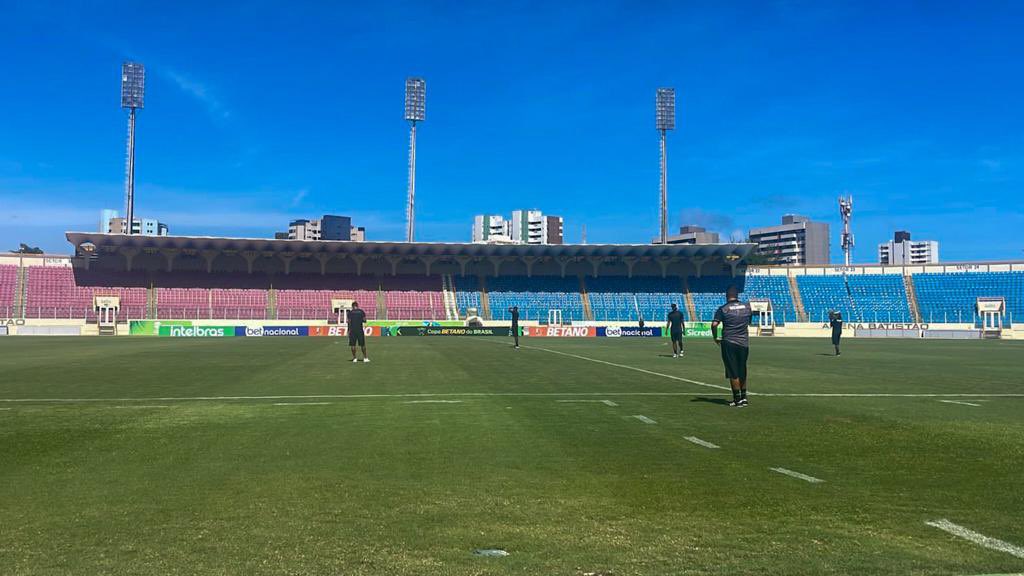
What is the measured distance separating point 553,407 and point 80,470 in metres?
6.68

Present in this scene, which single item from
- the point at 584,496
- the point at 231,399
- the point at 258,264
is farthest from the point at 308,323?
the point at 584,496

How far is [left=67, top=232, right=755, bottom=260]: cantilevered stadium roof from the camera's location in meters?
64.7

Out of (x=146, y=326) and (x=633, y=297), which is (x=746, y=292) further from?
(x=146, y=326)

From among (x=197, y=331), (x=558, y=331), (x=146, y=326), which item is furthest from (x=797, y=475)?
(x=146, y=326)

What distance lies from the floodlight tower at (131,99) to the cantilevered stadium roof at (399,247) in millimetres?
2666

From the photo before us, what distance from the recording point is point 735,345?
38.7ft

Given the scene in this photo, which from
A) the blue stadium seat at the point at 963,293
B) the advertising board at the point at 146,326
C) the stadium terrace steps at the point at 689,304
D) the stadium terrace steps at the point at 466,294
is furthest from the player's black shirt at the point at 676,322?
the blue stadium seat at the point at 963,293

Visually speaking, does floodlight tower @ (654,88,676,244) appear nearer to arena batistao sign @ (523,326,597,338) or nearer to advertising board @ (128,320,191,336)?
arena batistao sign @ (523,326,597,338)

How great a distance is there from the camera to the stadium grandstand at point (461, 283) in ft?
210

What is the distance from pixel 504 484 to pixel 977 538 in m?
3.35

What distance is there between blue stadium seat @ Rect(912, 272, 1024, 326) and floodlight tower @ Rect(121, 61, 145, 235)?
238 ft

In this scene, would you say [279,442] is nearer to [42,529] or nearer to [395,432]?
[395,432]

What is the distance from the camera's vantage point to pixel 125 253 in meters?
67.1

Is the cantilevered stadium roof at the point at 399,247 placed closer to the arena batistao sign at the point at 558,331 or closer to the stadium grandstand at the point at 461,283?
the stadium grandstand at the point at 461,283
